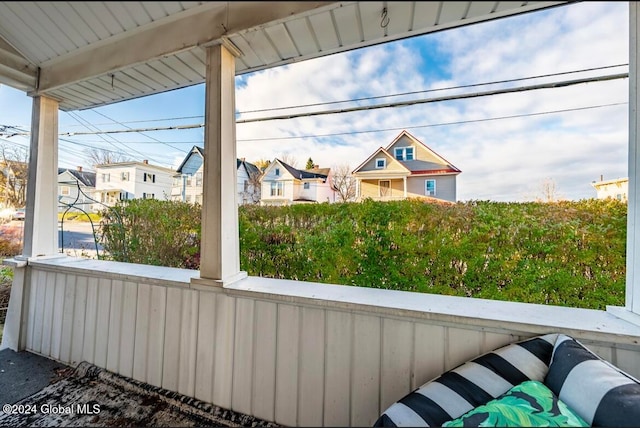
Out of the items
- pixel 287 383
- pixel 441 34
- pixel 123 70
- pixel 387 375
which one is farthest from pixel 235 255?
pixel 441 34

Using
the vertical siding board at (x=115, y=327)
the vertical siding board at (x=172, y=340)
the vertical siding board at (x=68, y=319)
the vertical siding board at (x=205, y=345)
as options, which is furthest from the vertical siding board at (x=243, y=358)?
the vertical siding board at (x=68, y=319)

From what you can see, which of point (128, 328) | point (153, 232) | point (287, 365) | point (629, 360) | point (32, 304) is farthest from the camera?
point (153, 232)

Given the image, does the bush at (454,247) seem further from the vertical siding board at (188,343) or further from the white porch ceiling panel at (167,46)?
the white porch ceiling panel at (167,46)

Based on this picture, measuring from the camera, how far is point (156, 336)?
61.7 inches

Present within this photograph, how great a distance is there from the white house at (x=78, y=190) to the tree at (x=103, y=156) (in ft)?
0.40

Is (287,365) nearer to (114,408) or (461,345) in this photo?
(461,345)

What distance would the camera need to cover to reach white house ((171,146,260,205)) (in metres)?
1.85

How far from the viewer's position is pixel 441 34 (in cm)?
137

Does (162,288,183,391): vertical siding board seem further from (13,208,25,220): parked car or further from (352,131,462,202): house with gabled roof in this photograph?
(13,208,25,220): parked car

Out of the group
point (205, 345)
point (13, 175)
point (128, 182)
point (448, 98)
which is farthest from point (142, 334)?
point (448, 98)

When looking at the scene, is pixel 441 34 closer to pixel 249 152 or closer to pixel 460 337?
pixel 249 152

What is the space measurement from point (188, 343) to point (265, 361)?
495mm

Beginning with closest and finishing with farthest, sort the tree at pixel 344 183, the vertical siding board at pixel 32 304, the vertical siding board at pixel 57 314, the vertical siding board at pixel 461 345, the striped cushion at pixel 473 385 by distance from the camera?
the striped cushion at pixel 473 385 → the vertical siding board at pixel 461 345 → the tree at pixel 344 183 → the vertical siding board at pixel 57 314 → the vertical siding board at pixel 32 304

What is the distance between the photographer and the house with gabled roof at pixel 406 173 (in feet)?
5.11
